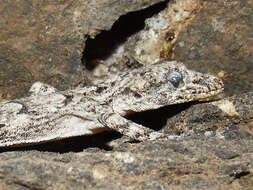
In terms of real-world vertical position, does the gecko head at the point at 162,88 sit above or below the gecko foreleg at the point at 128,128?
above

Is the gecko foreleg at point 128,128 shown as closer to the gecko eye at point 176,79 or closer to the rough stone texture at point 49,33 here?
the gecko eye at point 176,79

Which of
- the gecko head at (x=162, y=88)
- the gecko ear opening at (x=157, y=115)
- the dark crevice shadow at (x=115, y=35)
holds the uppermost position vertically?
the dark crevice shadow at (x=115, y=35)

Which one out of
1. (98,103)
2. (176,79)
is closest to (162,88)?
(176,79)

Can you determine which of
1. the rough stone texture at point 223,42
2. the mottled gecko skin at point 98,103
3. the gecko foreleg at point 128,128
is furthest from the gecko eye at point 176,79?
the gecko foreleg at point 128,128

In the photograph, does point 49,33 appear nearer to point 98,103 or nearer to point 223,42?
point 98,103

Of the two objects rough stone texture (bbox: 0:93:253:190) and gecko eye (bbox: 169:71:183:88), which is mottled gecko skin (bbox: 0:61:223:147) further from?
rough stone texture (bbox: 0:93:253:190)

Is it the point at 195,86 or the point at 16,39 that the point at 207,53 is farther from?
the point at 16,39

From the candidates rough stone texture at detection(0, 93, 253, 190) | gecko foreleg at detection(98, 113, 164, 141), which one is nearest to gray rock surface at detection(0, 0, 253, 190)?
rough stone texture at detection(0, 93, 253, 190)
